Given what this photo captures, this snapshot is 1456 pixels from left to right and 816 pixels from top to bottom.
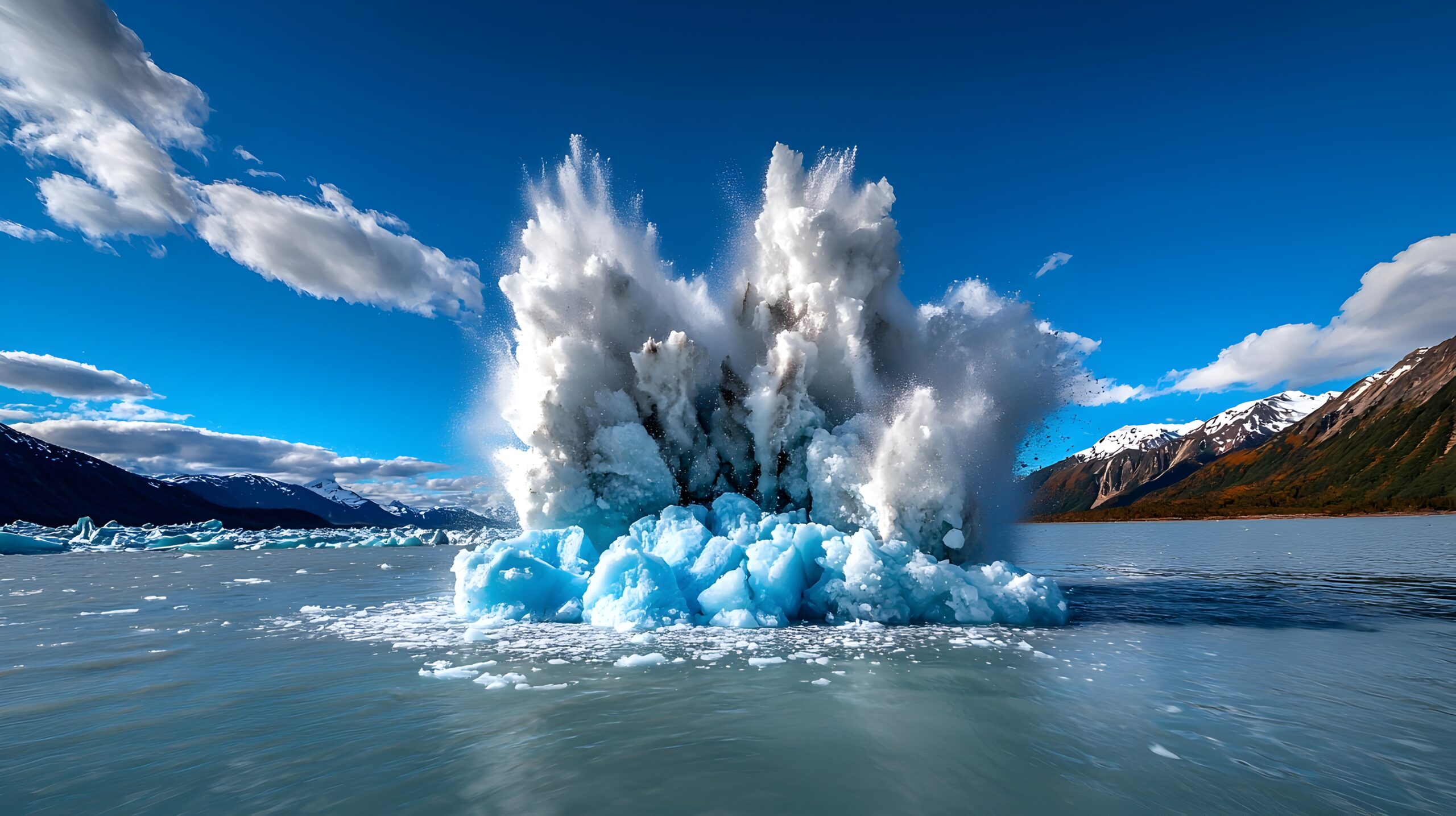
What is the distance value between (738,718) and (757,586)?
247 inches

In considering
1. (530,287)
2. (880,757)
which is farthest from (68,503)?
(880,757)

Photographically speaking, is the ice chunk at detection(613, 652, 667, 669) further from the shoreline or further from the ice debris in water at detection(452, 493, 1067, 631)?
the shoreline

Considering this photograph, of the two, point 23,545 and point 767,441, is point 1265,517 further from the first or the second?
point 23,545

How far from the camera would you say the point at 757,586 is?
43.9 feet

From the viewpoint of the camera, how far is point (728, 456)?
56.2 feet

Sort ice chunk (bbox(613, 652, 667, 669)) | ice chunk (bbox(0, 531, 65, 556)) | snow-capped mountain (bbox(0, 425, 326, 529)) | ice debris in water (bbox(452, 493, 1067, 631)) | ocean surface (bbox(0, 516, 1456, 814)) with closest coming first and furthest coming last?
ocean surface (bbox(0, 516, 1456, 814)), ice chunk (bbox(613, 652, 667, 669)), ice debris in water (bbox(452, 493, 1067, 631)), ice chunk (bbox(0, 531, 65, 556)), snow-capped mountain (bbox(0, 425, 326, 529))

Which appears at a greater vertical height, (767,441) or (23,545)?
(767,441)

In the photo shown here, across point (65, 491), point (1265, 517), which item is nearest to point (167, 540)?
point (65, 491)

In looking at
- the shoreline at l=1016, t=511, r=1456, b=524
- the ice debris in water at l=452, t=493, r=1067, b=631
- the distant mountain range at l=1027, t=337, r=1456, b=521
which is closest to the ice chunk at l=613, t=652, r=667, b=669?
the ice debris in water at l=452, t=493, r=1067, b=631

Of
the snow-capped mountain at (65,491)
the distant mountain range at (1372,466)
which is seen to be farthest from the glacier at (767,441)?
the snow-capped mountain at (65,491)

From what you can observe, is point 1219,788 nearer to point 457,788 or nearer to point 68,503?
point 457,788

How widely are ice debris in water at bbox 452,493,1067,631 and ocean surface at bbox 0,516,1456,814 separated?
0.81 meters

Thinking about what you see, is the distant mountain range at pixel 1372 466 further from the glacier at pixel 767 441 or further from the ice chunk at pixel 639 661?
the ice chunk at pixel 639 661

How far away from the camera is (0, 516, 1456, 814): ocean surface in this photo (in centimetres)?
530
